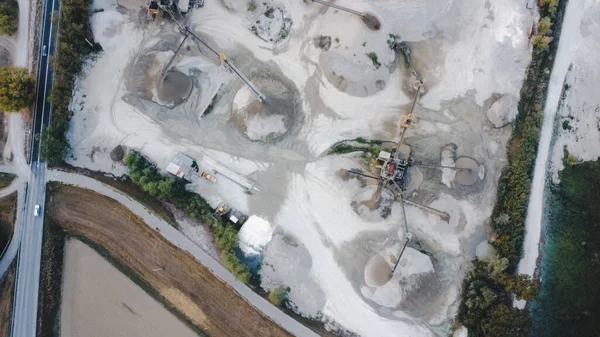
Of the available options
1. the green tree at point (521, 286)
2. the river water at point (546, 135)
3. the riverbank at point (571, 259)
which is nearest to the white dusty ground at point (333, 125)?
the river water at point (546, 135)

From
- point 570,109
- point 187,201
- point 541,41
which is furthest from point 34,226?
point 570,109

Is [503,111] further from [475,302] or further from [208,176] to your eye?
[208,176]

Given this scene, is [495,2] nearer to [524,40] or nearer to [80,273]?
[524,40]

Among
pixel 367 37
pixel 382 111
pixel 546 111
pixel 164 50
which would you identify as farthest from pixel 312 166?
pixel 546 111

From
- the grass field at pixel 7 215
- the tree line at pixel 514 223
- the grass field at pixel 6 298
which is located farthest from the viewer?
the grass field at pixel 7 215

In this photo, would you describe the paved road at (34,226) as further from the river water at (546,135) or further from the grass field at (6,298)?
the river water at (546,135)

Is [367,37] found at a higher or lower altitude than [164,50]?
higher
